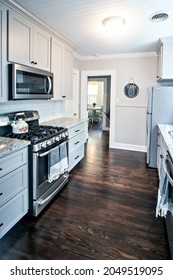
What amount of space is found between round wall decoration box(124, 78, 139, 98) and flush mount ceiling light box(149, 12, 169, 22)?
2239 mm

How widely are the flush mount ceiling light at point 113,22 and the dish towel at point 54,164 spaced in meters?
1.87

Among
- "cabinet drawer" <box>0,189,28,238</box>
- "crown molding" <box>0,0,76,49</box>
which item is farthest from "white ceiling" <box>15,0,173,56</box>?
"cabinet drawer" <box>0,189,28,238</box>

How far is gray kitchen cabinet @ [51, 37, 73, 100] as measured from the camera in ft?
10.8

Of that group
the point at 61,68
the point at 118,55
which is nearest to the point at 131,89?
the point at 118,55

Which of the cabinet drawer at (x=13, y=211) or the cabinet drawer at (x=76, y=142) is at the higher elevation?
the cabinet drawer at (x=76, y=142)

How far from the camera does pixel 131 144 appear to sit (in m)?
5.23

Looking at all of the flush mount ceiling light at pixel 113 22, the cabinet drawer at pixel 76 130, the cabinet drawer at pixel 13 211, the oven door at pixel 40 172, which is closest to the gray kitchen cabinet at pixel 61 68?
the cabinet drawer at pixel 76 130

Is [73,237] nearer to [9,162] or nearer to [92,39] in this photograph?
[9,162]

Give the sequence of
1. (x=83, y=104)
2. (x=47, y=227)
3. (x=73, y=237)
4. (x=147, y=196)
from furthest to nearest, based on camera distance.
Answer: (x=83, y=104), (x=147, y=196), (x=47, y=227), (x=73, y=237)

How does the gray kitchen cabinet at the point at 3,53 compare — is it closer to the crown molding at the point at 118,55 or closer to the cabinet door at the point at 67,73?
the cabinet door at the point at 67,73

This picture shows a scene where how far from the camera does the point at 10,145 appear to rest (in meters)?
1.91

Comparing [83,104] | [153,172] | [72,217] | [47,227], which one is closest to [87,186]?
[72,217]

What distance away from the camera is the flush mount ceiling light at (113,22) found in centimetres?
271

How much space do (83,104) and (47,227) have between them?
4015mm
